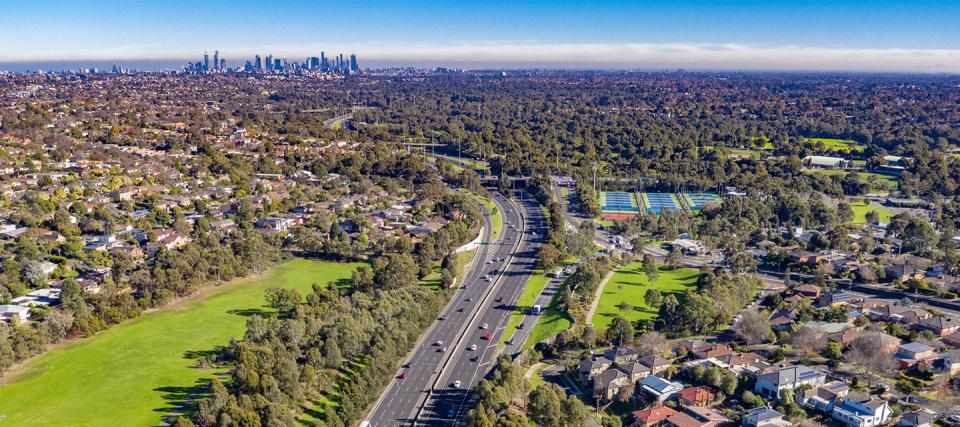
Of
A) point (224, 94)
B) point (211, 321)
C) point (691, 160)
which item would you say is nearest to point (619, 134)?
point (691, 160)

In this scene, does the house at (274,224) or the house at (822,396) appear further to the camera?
→ the house at (274,224)

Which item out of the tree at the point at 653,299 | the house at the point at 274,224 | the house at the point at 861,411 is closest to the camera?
the house at the point at 861,411

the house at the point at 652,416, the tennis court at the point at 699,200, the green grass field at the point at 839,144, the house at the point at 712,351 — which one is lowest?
the house at the point at 652,416

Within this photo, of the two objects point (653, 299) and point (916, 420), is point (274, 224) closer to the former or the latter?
point (653, 299)

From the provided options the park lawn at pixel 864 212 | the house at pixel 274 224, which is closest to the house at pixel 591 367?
the house at pixel 274 224

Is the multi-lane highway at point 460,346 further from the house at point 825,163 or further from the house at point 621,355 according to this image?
the house at point 825,163

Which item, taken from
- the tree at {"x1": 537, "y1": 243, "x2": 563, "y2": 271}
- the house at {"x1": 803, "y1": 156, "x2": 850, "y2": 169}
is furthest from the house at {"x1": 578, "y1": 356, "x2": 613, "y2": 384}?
the house at {"x1": 803, "y1": 156, "x2": 850, "y2": 169}

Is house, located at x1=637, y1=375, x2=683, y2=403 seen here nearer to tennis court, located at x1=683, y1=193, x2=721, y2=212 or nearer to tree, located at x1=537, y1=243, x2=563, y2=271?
tree, located at x1=537, y1=243, x2=563, y2=271

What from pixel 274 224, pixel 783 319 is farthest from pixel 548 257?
pixel 274 224
